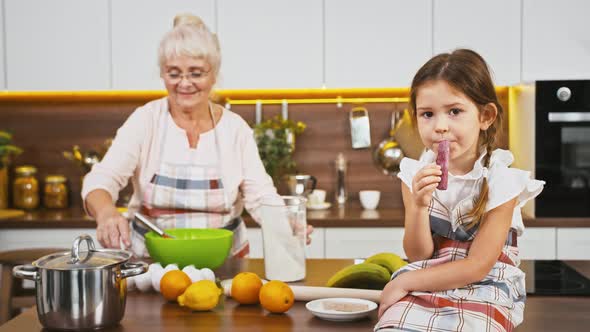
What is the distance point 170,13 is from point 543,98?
179cm

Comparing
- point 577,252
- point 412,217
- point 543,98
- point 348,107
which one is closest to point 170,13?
point 348,107

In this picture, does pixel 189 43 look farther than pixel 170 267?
Yes

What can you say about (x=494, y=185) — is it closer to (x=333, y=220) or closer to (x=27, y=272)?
(x=27, y=272)

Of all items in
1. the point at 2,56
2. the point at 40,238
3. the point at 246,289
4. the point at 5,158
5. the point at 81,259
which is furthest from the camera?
the point at 5,158

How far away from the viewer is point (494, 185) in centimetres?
121

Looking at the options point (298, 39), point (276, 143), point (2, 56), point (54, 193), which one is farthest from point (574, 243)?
point (2, 56)

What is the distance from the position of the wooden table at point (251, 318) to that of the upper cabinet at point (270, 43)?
1.99 meters

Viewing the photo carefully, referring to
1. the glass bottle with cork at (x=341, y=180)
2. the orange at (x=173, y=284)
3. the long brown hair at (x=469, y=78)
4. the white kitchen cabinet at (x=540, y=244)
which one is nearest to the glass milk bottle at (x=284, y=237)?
the orange at (x=173, y=284)

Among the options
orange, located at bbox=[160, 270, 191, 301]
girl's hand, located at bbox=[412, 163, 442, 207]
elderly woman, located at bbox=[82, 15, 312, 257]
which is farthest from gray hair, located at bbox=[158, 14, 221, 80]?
girl's hand, located at bbox=[412, 163, 442, 207]

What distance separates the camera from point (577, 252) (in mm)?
3027

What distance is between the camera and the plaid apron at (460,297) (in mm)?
1088

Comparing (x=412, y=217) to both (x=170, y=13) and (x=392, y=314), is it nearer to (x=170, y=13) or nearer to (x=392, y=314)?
(x=392, y=314)

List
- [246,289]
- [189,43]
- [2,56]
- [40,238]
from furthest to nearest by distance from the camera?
[2,56] < [40,238] < [189,43] < [246,289]

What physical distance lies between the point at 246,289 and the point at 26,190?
260 cm
